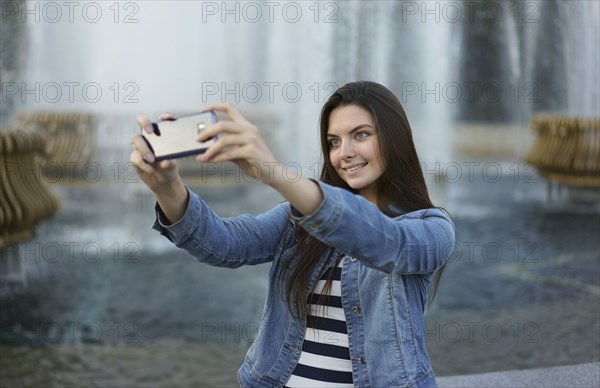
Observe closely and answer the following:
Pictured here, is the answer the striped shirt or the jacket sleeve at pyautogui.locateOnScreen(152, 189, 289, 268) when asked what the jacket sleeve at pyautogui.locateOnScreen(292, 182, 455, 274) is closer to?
the striped shirt

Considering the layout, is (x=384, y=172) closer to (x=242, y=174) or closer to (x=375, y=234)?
(x=375, y=234)

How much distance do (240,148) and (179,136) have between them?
13cm

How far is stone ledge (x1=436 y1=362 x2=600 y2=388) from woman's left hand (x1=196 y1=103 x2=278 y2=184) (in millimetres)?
2009

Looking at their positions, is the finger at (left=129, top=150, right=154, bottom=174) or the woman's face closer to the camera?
the finger at (left=129, top=150, right=154, bottom=174)

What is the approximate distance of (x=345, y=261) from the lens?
1.95m

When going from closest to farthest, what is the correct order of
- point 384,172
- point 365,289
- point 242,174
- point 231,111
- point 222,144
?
point 222,144 → point 231,111 → point 365,289 → point 384,172 → point 242,174

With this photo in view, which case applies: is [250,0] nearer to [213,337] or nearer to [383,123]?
[213,337]

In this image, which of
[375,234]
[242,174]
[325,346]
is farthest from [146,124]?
[242,174]

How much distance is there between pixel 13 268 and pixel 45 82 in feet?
27.7

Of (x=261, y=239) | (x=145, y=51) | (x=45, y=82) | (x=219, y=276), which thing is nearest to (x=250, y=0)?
(x=145, y=51)

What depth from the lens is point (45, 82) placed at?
45.0 feet

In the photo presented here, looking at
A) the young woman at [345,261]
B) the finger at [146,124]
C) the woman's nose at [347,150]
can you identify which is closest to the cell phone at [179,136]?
the finger at [146,124]

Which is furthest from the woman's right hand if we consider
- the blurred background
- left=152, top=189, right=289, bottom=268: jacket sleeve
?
the blurred background

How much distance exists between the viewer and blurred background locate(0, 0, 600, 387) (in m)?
4.77
